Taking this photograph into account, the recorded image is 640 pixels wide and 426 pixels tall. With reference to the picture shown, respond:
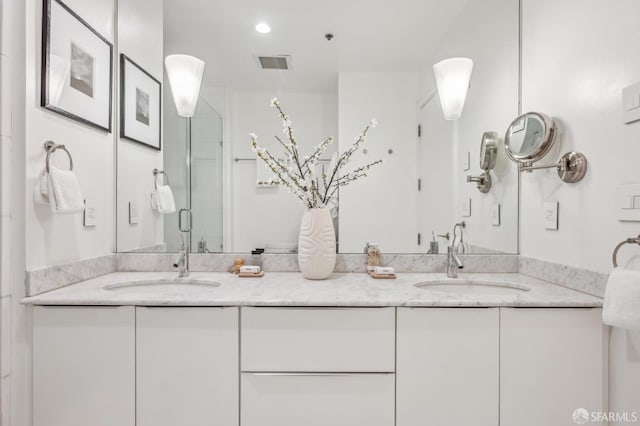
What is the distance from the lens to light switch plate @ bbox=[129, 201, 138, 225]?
1.72m

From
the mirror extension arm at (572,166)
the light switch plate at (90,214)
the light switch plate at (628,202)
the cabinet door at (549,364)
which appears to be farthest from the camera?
the light switch plate at (90,214)

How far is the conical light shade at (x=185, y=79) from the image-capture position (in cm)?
169

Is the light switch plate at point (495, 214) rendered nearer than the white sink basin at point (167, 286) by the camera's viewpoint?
No

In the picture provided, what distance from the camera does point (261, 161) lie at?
5.58 feet

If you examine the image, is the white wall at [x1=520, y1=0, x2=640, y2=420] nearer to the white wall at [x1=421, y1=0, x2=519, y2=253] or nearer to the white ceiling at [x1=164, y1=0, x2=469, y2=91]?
the white wall at [x1=421, y1=0, x2=519, y2=253]

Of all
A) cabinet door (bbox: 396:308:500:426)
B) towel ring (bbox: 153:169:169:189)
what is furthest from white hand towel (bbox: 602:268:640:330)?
towel ring (bbox: 153:169:169:189)

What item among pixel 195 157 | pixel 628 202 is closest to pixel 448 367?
pixel 628 202

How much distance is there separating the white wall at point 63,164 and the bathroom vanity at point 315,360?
251 mm

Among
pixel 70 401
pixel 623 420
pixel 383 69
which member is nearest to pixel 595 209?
pixel 623 420

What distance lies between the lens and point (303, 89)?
1711mm

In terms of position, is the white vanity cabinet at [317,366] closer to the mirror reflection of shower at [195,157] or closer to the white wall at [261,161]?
the white wall at [261,161]

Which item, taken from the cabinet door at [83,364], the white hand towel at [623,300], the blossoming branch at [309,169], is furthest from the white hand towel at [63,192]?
the white hand towel at [623,300]

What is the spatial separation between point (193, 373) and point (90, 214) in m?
0.91

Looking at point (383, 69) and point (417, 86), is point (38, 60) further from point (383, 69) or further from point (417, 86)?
point (417, 86)
